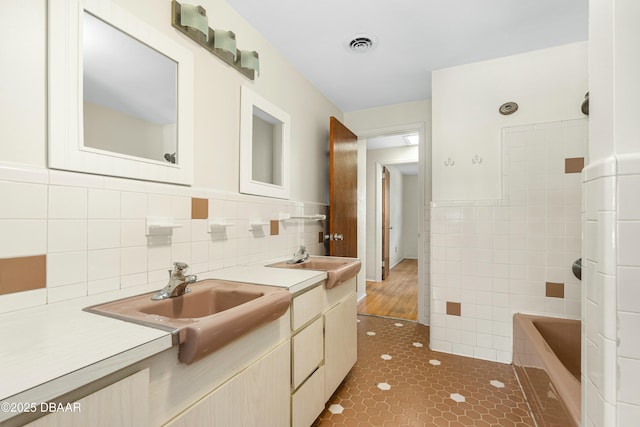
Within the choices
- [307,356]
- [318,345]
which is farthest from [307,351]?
[318,345]

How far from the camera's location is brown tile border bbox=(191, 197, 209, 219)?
1.42 meters

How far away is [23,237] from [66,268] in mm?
149

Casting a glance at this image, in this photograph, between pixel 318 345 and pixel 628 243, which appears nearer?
pixel 628 243

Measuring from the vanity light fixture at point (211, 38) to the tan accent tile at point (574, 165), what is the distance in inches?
91.1

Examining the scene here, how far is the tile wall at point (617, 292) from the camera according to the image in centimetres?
67

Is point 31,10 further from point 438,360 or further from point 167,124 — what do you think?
point 438,360

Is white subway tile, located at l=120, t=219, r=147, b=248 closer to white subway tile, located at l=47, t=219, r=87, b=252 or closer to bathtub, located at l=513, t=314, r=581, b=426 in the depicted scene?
white subway tile, located at l=47, t=219, r=87, b=252

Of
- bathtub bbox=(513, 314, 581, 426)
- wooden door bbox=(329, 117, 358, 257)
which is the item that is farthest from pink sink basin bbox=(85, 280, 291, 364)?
wooden door bbox=(329, 117, 358, 257)

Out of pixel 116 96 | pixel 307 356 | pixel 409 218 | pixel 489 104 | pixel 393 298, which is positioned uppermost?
pixel 489 104

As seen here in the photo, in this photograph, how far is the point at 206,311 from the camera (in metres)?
1.21

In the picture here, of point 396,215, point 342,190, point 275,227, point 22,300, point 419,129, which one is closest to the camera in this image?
point 22,300

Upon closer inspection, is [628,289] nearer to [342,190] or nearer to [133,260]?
[133,260]

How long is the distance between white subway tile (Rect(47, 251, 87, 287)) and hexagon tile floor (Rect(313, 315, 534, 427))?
4.38 feet

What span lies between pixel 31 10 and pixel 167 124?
1.70 feet
